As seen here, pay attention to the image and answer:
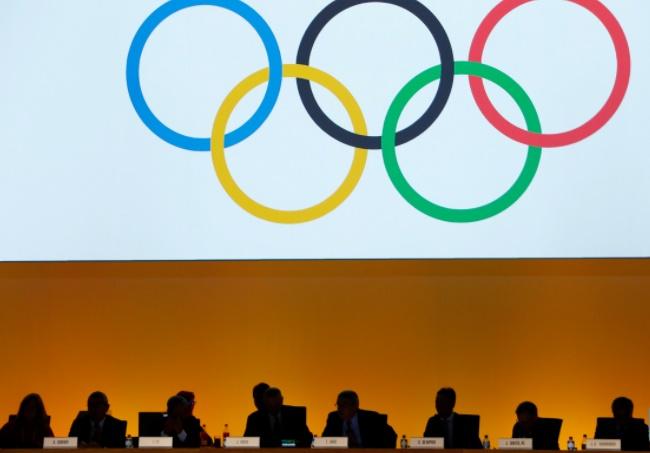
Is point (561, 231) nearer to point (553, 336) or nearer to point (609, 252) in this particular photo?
point (609, 252)

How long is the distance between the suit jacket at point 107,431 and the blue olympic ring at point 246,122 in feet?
5.76

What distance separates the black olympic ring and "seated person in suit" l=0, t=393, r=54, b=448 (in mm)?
2402

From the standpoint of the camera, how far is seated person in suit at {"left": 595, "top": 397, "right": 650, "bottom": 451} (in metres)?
5.68

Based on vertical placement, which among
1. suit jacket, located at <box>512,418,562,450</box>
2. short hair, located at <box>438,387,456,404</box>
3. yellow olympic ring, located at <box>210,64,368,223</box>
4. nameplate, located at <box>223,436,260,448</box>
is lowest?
nameplate, located at <box>223,436,260,448</box>

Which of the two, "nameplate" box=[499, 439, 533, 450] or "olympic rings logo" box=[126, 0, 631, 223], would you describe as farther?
"olympic rings logo" box=[126, 0, 631, 223]

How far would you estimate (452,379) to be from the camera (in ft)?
23.5

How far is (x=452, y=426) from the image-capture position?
602cm

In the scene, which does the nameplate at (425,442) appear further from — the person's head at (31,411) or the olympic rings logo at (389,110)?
the person's head at (31,411)

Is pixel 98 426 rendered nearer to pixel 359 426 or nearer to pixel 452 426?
pixel 359 426

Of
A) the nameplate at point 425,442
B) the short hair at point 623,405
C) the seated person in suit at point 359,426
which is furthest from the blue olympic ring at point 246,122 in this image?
the short hair at point 623,405

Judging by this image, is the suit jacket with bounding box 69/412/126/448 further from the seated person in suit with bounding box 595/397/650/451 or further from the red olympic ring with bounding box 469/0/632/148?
the red olympic ring with bounding box 469/0/632/148

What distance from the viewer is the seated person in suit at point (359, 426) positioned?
19.0 ft

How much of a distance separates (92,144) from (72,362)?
1.87m

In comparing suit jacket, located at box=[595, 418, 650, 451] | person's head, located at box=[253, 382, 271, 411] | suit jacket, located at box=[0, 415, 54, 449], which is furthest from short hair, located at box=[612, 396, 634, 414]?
suit jacket, located at box=[0, 415, 54, 449]
